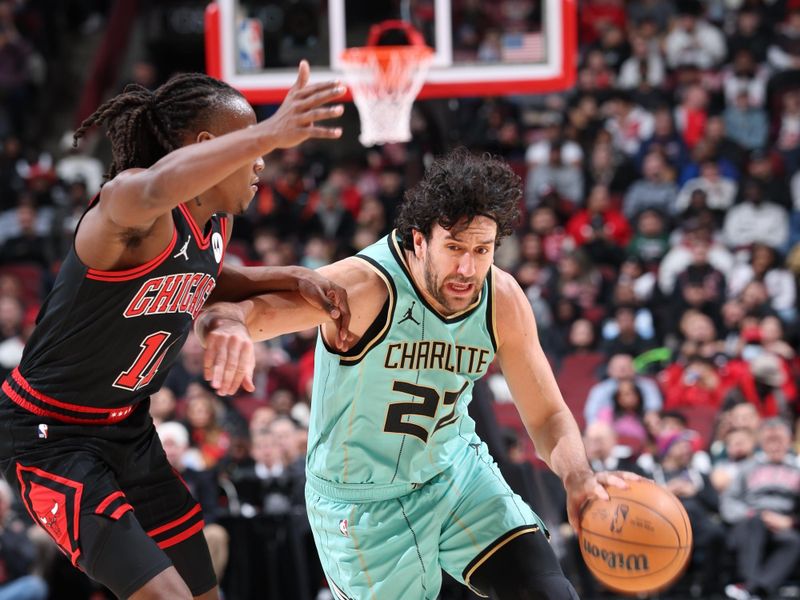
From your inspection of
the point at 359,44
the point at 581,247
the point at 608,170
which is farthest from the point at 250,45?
the point at 608,170

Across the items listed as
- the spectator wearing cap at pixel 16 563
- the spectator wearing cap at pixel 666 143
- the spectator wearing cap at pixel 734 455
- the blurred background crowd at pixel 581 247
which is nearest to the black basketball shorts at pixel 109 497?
the blurred background crowd at pixel 581 247

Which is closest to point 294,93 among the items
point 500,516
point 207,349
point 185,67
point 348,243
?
point 207,349

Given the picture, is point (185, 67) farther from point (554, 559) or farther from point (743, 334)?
point (554, 559)

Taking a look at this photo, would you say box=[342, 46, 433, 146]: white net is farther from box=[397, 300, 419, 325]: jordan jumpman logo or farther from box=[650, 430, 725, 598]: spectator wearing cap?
box=[397, 300, 419, 325]: jordan jumpman logo

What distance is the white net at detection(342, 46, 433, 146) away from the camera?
24.0ft

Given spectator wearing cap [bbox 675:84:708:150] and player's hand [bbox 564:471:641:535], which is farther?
spectator wearing cap [bbox 675:84:708:150]

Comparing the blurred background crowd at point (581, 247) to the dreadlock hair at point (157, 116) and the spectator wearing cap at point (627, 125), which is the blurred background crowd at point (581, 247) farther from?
the dreadlock hair at point (157, 116)

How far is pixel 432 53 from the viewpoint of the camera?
24.8 ft

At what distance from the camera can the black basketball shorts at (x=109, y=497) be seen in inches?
141

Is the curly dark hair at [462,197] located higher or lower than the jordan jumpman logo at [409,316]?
higher

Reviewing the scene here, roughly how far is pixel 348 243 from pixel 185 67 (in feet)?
21.1

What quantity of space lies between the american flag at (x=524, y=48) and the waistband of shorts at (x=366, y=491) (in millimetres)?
4239

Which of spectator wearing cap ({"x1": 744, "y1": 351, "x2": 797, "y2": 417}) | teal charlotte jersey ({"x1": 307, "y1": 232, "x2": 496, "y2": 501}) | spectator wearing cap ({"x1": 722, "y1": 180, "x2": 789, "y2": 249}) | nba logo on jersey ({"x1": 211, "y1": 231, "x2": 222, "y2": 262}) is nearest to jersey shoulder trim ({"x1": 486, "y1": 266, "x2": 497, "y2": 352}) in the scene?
teal charlotte jersey ({"x1": 307, "y1": 232, "x2": 496, "y2": 501})

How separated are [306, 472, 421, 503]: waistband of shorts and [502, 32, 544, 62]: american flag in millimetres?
4239
